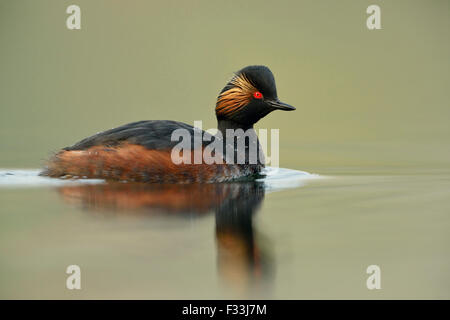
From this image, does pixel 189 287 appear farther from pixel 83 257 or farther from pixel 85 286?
pixel 83 257

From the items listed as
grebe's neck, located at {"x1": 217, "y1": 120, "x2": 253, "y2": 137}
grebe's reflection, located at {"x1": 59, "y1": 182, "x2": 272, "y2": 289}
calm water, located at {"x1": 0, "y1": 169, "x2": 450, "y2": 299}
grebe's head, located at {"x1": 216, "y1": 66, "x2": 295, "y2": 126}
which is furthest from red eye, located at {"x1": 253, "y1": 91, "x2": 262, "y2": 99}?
calm water, located at {"x1": 0, "y1": 169, "x2": 450, "y2": 299}

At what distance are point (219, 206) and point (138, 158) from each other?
62.8 inches

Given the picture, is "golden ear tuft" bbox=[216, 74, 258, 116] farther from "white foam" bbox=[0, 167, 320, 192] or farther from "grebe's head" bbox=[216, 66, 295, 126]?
"white foam" bbox=[0, 167, 320, 192]

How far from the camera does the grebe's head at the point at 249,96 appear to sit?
892cm

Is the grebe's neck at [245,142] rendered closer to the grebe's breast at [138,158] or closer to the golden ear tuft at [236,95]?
the golden ear tuft at [236,95]

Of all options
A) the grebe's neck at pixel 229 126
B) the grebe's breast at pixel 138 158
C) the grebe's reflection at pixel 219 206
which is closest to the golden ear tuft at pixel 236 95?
the grebe's neck at pixel 229 126

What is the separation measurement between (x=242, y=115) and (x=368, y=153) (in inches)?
153

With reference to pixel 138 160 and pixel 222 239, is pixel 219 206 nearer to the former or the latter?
pixel 222 239

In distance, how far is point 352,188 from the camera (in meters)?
8.06

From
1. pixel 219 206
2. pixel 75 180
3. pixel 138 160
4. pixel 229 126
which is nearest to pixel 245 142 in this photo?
pixel 229 126

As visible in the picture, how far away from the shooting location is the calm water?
419 centimetres

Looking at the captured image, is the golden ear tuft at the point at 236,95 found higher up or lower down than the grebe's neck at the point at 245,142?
higher up

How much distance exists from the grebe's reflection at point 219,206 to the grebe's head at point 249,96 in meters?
1.25
